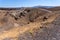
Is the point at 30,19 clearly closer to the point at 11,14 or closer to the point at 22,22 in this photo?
the point at 22,22

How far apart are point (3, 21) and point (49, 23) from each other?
2.25 m

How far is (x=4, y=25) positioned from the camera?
632 cm

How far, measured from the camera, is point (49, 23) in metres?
5.09

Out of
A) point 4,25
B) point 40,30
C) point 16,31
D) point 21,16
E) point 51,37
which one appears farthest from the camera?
point 21,16

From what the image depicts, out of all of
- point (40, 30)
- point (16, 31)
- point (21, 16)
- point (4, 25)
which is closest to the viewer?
point (40, 30)

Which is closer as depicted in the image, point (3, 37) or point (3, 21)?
point (3, 37)

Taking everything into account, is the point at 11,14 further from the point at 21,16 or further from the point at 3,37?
the point at 3,37

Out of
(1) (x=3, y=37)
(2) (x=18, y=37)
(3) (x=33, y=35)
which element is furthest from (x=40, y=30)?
(1) (x=3, y=37)

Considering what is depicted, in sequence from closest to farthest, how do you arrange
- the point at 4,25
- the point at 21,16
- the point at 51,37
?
the point at 51,37, the point at 4,25, the point at 21,16

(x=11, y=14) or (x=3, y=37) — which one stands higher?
(x=11, y=14)

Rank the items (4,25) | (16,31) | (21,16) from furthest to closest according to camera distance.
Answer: (21,16), (4,25), (16,31)

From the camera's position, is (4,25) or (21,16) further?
(21,16)

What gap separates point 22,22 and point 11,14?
783 millimetres

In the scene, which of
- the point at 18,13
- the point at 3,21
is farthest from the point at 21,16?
the point at 3,21
